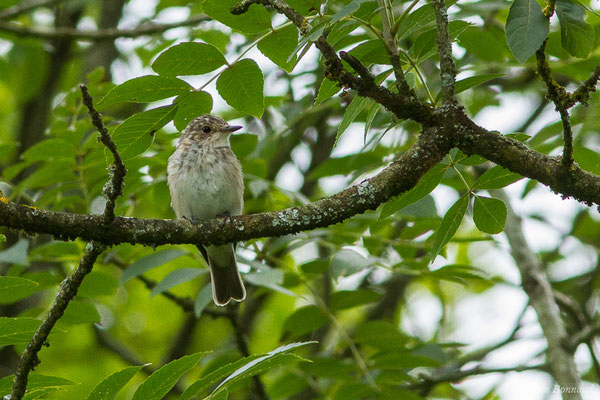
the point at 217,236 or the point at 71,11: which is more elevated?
the point at 71,11

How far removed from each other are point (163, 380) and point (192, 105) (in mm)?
1410

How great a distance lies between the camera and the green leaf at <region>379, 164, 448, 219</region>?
3.21m

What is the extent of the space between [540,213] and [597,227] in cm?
80

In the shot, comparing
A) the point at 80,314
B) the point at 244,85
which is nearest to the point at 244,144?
the point at 80,314

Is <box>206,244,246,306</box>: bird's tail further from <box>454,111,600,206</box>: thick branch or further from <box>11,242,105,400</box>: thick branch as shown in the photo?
<box>454,111,600,206</box>: thick branch

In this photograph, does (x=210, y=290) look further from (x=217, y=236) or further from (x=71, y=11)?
(x=71, y=11)

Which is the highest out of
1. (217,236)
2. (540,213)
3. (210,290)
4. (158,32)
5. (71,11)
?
(71,11)

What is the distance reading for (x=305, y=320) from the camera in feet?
17.0

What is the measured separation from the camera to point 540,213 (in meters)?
7.67

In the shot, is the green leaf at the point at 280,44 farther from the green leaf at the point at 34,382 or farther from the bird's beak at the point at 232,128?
the bird's beak at the point at 232,128

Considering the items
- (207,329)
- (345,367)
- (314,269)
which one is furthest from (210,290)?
(207,329)

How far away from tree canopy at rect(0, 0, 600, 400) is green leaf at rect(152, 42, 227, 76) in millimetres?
10

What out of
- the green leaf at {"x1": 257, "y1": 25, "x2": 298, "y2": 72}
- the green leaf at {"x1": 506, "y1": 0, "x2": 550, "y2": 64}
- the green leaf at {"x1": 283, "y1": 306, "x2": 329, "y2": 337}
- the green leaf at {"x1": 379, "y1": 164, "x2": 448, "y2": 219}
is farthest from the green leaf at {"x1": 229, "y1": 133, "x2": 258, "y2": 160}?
the green leaf at {"x1": 506, "y1": 0, "x2": 550, "y2": 64}

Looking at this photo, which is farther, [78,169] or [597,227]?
[597,227]
